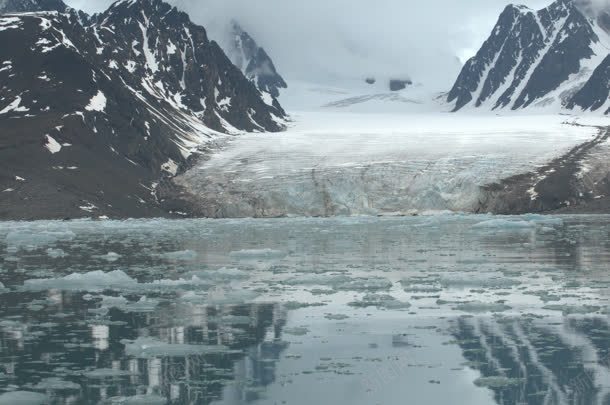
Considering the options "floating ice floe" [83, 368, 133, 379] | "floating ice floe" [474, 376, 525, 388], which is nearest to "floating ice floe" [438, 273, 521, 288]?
"floating ice floe" [474, 376, 525, 388]

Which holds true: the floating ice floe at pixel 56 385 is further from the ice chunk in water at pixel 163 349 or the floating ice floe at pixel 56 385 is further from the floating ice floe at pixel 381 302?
the floating ice floe at pixel 381 302

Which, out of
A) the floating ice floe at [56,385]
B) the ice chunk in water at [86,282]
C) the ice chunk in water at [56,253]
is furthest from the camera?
the ice chunk in water at [56,253]

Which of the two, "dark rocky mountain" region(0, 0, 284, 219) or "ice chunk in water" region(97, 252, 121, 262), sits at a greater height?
"dark rocky mountain" region(0, 0, 284, 219)

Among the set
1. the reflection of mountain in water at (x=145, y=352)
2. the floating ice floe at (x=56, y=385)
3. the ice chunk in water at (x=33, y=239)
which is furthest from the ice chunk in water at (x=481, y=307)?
the ice chunk in water at (x=33, y=239)

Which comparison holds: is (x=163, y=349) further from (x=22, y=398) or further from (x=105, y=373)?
(x=22, y=398)

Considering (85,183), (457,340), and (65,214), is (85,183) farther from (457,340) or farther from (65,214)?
(457,340)

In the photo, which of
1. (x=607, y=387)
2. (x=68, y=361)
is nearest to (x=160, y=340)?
(x=68, y=361)

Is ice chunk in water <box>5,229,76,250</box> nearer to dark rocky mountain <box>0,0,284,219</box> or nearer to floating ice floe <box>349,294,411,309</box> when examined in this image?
floating ice floe <box>349,294,411,309</box>

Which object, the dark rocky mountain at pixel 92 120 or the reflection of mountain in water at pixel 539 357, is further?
the dark rocky mountain at pixel 92 120
